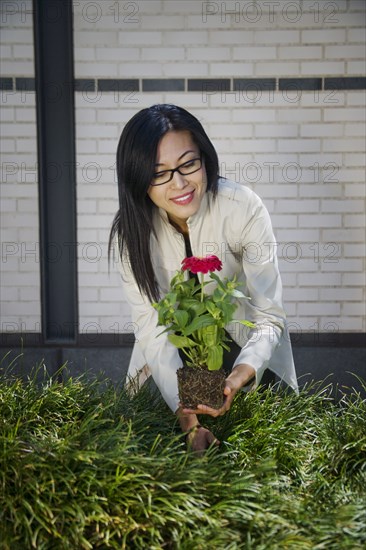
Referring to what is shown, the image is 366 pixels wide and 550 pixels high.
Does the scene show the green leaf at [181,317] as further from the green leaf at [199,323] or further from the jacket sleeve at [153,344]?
the jacket sleeve at [153,344]

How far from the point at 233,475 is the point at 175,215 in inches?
40.3

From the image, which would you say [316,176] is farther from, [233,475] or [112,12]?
[233,475]

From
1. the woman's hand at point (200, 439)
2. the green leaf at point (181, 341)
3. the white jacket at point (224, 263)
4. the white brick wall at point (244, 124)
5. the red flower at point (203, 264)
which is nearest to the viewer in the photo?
the red flower at point (203, 264)

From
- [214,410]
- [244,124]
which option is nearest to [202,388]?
[214,410]

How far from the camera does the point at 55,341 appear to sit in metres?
5.36

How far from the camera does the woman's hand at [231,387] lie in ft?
8.33

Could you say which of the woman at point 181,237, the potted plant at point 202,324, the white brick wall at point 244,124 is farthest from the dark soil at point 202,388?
the white brick wall at point 244,124

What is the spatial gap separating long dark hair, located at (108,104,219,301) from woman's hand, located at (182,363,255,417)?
46 centimetres

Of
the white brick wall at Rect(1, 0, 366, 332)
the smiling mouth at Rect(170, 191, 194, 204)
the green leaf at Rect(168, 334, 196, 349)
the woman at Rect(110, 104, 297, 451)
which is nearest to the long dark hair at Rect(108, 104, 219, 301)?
the woman at Rect(110, 104, 297, 451)

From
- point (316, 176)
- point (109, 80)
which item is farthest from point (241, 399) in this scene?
point (109, 80)

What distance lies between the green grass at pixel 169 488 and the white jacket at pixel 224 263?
266 millimetres

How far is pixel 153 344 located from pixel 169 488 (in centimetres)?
73

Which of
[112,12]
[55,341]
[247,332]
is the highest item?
[112,12]

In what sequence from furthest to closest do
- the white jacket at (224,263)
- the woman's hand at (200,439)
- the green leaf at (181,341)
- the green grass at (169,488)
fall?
1. the white jacket at (224,263)
2. the woman's hand at (200,439)
3. the green leaf at (181,341)
4. the green grass at (169,488)
